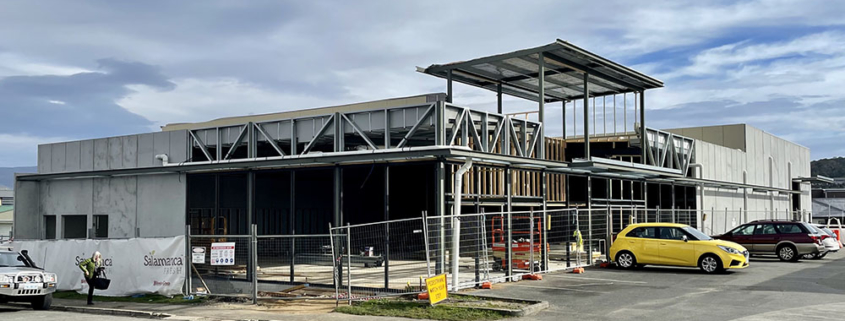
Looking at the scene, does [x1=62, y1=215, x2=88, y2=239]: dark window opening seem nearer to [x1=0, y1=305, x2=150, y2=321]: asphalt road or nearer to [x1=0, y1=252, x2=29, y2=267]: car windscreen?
[x1=0, y1=252, x2=29, y2=267]: car windscreen

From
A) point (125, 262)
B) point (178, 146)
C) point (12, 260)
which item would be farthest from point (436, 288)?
point (178, 146)

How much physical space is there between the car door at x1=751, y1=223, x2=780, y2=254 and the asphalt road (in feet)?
70.3

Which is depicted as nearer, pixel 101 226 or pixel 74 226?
pixel 101 226

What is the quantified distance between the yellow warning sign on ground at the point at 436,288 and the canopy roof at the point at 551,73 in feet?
27.1

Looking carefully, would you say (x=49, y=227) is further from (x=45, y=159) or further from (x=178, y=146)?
(x=178, y=146)

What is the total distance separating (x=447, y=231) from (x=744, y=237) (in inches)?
598

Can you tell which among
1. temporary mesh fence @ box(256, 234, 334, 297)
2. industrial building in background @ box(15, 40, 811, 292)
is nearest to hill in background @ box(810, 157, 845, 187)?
industrial building in background @ box(15, 40, 811, 292)

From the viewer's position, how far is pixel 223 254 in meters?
18.2

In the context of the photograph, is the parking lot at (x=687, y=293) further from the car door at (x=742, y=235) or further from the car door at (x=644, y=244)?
the car door at (x=742, y=235)

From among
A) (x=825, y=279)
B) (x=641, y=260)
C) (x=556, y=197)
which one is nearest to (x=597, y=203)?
(x=556, y=197)

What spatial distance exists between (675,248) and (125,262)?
51.1ft

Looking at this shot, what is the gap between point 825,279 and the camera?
19406 mm

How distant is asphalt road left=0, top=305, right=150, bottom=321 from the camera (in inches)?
594

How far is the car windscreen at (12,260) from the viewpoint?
17547 millimetres
